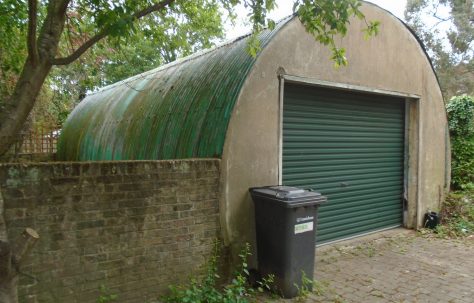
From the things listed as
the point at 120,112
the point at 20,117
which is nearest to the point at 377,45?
the point at 120,112

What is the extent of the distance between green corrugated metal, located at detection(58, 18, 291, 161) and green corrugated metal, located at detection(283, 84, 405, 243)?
3.95ft

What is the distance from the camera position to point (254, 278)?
16.9 feet

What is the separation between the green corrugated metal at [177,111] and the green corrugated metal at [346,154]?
121cm

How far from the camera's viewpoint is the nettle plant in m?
10.2

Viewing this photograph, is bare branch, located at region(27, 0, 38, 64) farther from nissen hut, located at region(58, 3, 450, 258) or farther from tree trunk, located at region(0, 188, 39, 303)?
nissen hut, located at region(58, 3, 450, 258)

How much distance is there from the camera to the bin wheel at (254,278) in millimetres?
5145

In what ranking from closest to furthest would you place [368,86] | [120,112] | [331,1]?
[331,1], [368,86], [120,112]

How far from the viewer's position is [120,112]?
8977mm

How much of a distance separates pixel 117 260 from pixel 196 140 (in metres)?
2.03

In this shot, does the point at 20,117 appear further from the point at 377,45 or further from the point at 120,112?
the point at 377,45

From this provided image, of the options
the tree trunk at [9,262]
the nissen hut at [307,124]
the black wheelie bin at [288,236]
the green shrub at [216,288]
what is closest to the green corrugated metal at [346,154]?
the nissen hut at [307,124]

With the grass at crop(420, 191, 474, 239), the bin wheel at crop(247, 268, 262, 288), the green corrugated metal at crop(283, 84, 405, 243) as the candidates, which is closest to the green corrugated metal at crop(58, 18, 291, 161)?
the green corrugated metal at crop(283, 84, 405, 243)

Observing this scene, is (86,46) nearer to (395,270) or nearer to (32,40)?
(32,40)

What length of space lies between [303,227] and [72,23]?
429 cm
